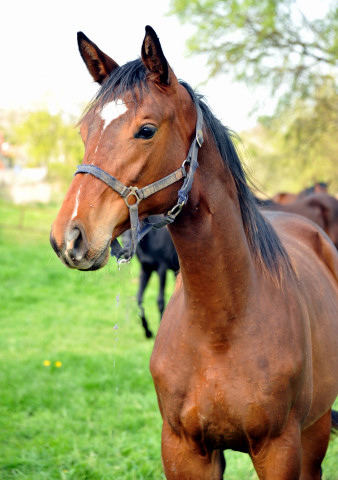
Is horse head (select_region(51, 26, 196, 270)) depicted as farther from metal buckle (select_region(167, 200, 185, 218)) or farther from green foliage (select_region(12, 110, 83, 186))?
green foliage (select_region(12, 110, 83, 186))

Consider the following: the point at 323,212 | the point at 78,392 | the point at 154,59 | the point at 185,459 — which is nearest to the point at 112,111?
the point at 154,59

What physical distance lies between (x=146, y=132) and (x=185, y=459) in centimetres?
139

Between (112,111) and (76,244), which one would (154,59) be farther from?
(76,244)

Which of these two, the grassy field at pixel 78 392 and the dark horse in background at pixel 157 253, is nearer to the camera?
the grassy field at pixel 78 392

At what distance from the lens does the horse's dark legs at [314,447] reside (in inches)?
114

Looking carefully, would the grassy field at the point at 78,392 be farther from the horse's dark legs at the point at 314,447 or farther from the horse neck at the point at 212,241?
the horse's dark legs at the point at 314,447

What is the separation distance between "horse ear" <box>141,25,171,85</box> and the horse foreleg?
57.2 inches

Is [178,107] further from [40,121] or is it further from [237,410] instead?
[40,121]

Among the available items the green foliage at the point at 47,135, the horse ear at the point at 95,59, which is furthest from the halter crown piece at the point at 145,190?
the green foliage at the point at 47,135

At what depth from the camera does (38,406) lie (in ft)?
16.0

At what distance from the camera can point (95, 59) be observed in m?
2.03

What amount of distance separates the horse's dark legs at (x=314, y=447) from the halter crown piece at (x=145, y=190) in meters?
1.79

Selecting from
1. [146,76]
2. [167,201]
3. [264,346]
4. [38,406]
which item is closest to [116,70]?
[146,76]

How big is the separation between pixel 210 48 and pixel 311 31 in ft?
8.14
